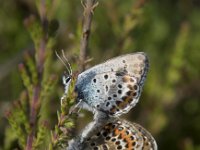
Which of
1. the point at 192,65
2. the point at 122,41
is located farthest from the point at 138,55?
the point at 192,65

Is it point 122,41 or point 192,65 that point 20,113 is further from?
point 192,65

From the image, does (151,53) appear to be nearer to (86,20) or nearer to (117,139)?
(117,139)

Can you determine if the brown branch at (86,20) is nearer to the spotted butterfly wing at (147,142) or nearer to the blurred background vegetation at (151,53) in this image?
the spotted butterfly wing at (147,142)

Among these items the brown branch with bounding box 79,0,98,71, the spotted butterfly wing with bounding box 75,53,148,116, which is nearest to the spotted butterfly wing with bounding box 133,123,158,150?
the spotted butterfly wing with bounding box 75,53,148,116

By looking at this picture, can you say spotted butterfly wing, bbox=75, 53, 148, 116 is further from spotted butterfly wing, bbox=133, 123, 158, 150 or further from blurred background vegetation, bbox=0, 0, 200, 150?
blurred background vegetation, bbox=0, 0, 200, 150

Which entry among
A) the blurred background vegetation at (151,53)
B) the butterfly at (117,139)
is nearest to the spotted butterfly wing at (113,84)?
the butterfly at (117,139)
